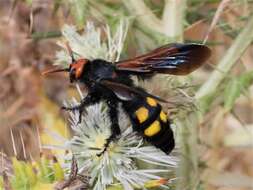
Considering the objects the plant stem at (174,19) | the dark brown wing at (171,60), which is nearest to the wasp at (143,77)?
the dark brown wing at (171,60)

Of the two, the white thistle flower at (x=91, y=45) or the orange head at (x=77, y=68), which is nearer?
the orange head at (x=77, y=68)

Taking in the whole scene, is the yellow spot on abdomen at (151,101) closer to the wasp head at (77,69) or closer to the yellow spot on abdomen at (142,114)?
the yellow spot on abdomen at (142,114)

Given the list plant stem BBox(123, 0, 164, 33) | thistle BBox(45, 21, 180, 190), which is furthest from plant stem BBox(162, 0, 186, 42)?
thistle BBox(45, 21, 180, 190)

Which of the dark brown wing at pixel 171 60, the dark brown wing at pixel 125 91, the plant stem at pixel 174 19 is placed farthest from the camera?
the plant stem at pixel 174 19

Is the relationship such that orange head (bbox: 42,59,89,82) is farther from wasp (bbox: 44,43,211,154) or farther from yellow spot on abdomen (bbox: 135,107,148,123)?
yellow spot on abdomen (bbox: 135,107,148,123)

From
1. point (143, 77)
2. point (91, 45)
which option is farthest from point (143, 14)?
point (143, 77)

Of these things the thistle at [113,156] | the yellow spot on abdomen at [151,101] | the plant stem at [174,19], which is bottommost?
the thistle at [113,156]
